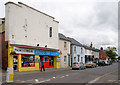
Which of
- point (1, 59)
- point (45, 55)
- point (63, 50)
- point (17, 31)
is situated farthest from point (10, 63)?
point (63, 50)

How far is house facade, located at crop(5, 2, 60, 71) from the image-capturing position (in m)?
20.2

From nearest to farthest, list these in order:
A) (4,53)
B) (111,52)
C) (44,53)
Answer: (4,53) < (44,53) < (111,52)

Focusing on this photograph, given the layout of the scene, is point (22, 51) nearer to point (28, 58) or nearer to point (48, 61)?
point (28, 58)

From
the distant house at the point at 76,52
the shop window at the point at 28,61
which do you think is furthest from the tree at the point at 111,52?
the shop window at the point at 28,61

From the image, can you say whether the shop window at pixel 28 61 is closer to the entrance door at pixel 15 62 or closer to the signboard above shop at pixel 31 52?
the signboard above shop at pixel 31 52

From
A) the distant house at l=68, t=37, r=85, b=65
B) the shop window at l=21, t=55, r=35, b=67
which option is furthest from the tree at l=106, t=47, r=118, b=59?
the shop window at l=21, t=55, r=35, b=67

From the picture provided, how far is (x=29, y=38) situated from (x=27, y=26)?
178 cm

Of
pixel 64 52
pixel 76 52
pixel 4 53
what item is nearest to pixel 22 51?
pixel 4 53

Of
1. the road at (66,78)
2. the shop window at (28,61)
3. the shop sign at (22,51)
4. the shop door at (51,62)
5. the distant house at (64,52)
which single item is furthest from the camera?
the distant house at (64,52)

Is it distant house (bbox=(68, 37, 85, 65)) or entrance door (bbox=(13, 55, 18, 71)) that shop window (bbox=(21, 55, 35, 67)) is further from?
distant house (bbox=(68, 37, 85, 65))

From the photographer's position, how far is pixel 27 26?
22.7 meters

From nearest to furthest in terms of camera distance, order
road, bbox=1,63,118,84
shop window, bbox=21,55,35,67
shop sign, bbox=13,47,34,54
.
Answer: road, bbox=1,63,118,84, shop sign, bbox=13,47,34,54, shop window, bbox=21,55,35,67

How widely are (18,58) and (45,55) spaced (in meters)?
6.67

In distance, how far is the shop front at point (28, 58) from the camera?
66.8 feet
